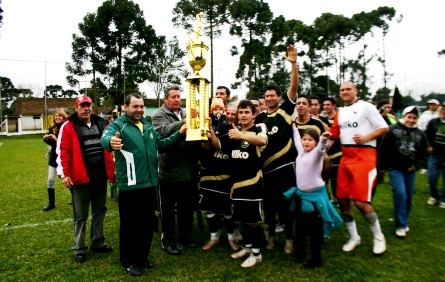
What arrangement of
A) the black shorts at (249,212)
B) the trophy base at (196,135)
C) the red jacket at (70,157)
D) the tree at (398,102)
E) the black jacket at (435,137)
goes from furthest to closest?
1. the tree at (398,102)
2. the black jacket at (435,137)
3. the red jacket at (70,157)
4. the black shorts at (249,212)
5. the trophy base at (196,135)

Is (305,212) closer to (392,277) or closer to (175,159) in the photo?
(392,277)

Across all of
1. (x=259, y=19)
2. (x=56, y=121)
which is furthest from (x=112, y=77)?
(x=56, y=121)

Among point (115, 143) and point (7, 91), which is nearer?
point (115, 143)

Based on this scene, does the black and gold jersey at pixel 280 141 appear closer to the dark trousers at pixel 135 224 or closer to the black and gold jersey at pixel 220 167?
the black and gold jersey at pixel 220 167

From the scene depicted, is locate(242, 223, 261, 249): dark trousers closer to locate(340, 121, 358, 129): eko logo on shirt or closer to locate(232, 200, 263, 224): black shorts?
locate(232, 200, 263, 224): black shorts

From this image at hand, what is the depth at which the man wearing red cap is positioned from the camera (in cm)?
388

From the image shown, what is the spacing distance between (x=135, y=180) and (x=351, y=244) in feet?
9.48

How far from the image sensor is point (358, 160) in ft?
12.9

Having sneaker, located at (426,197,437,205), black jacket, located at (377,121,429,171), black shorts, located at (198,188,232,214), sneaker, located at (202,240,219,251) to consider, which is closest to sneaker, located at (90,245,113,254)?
sneaker, located at (202,240,219,251)

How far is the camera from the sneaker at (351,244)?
4.08 m

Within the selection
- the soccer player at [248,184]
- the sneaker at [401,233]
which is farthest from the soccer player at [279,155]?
the sneaker at [401,233]

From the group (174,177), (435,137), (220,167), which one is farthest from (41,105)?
(435,137)

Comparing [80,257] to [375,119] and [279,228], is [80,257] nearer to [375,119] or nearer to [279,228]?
[279,228]

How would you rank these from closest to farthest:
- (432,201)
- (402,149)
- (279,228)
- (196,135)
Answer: (196,135)
(402,149)
(279,228)
(432,201)
